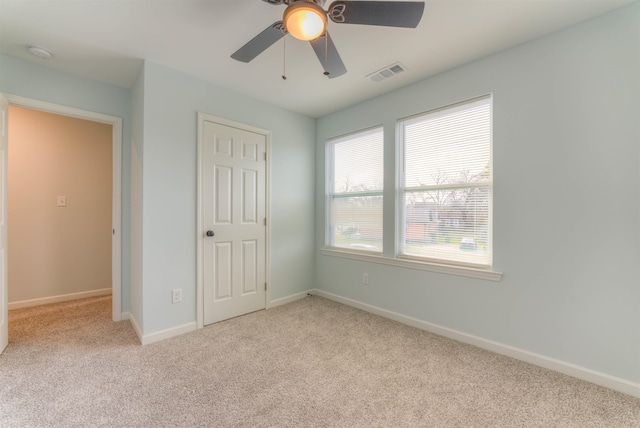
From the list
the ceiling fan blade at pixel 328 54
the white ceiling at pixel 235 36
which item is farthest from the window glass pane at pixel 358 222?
the ceiling fan blade at pixel 328 54

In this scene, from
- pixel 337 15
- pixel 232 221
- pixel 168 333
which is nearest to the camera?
pixel 337 15

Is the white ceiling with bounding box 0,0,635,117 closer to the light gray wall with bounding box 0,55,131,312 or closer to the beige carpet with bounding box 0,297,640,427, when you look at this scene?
the light gray wall with bounding box 0,55,131,312

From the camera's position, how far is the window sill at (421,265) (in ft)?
7.67

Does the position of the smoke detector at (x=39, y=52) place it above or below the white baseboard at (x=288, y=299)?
above

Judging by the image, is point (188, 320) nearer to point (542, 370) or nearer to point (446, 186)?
point (446, 186)

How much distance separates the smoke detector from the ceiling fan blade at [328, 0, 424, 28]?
8.05ft

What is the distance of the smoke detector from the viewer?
220cm

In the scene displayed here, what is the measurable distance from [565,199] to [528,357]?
1229mm

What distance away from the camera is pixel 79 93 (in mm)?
2672

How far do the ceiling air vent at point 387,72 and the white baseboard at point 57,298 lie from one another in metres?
4.37

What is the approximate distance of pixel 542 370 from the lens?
202 centimetres

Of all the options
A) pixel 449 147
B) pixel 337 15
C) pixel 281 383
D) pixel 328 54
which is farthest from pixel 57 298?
pixel 449 147

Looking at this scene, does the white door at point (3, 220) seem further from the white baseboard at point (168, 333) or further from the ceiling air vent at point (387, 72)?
the ceiling air vent at point (387, 72)

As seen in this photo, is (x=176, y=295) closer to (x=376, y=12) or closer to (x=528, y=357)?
(x=376, y=12)
